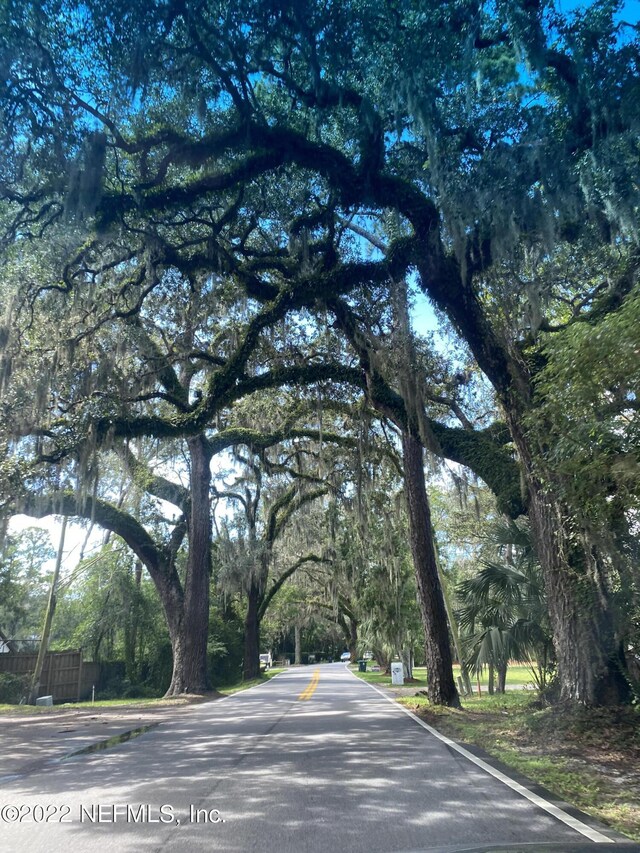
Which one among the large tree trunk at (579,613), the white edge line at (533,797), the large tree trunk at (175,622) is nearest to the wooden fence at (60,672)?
the large tree trunk at (175,622)

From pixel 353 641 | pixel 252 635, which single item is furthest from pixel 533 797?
pixel 353 641

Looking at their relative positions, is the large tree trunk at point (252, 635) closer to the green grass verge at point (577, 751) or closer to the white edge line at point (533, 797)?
the green grass verge at point (577, 751)

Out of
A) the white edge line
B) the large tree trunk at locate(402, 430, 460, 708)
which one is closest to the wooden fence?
the large tree trunk at locate(402, 430, 460, 708)

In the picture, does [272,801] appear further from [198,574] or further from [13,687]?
[13,687]

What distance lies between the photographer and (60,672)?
23781mm

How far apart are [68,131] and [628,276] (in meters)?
9.22

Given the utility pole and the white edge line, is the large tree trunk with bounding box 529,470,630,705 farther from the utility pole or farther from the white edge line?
the utility pole

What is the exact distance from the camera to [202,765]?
24.3ft

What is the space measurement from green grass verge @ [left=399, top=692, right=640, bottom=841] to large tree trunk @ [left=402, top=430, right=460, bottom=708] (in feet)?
7.56

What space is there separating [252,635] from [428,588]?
1772 centimetres

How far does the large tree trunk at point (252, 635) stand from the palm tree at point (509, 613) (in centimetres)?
1498

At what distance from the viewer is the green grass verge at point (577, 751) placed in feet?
18.1

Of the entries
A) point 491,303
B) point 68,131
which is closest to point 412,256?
point 491,303

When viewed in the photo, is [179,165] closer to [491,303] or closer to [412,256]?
[412,256]
